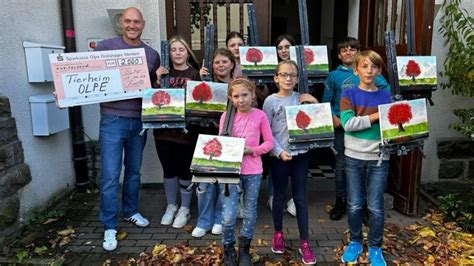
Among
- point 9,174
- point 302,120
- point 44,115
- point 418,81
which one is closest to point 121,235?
point 9,174

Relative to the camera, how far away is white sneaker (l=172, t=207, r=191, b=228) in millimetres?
3590

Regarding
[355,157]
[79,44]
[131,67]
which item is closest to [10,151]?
[131,67]

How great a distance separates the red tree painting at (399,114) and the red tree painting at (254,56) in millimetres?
1073

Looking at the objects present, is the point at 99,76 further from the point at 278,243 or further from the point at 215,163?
the point at 278,243

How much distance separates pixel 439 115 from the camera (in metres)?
4.54

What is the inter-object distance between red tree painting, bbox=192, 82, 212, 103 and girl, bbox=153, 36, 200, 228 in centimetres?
27

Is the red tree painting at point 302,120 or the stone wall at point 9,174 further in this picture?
the stone wall at point 9,174

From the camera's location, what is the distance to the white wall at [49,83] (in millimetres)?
3408

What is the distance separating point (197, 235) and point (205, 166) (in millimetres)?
1014

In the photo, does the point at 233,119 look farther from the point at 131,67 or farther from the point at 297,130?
the point at 131,67

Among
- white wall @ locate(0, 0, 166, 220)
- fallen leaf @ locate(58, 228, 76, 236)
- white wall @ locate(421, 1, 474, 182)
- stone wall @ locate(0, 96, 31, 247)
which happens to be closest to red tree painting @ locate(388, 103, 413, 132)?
white wall @ locate(421, 1, 474, 182)

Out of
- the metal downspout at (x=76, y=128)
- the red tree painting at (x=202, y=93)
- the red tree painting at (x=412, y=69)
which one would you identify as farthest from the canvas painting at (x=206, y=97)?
the metal downspout at (x=76, y=128)

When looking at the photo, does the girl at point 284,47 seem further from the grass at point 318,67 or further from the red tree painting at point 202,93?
the red tree painting at point 202,93

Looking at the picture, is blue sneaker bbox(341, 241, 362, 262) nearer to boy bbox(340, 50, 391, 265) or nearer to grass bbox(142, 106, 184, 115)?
boy bbox(340, 50, 391, 265)
